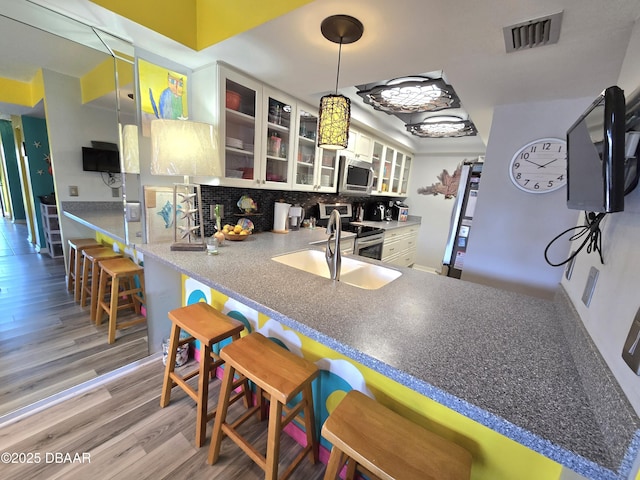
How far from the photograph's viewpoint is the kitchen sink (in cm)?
160

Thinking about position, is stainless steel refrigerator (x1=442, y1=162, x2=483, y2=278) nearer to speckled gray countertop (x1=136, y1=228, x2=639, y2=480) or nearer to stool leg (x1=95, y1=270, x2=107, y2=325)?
speckled gray countertop (x1=136, y1=228, x2=639, y2=480)

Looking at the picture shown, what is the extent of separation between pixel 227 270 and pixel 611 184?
1.42 meters

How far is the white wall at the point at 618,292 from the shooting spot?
1.85 feet

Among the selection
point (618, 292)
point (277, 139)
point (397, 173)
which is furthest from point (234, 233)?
point (397, 173)

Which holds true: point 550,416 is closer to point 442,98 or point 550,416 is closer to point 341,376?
point 341,376

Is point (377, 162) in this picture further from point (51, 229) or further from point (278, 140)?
point (51, 229)

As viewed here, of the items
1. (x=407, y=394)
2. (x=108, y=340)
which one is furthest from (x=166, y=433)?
(x=407, y=394)

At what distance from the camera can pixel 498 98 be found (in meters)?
1.92

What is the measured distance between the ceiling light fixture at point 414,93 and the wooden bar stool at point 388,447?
221cm

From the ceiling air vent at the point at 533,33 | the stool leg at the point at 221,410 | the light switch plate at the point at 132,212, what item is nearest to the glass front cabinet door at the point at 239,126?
the light switch plate at the point at 132,212

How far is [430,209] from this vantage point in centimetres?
497

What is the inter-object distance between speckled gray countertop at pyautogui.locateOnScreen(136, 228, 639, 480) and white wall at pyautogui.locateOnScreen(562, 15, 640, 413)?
0.03m

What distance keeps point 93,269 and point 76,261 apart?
1.79 feet

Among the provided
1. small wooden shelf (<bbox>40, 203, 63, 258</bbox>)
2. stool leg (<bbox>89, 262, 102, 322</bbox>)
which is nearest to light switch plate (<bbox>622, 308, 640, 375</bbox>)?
stool leg (<bbox>89, 262, 102, 322</bbox>)
